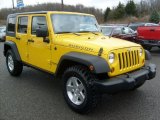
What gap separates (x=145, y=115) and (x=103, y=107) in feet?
2.72

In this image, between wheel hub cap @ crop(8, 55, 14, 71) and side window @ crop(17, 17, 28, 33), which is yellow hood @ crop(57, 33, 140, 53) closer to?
side window @ crop(17, 17, 28, 33)

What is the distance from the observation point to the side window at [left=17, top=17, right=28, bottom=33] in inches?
261

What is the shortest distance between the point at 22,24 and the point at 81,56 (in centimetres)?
282

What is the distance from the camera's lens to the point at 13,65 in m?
7.45

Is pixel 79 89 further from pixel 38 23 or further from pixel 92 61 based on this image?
pixel 38 23

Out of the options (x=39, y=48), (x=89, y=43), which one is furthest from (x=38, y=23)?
(x=89, y=43)

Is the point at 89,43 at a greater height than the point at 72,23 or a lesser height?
lesser

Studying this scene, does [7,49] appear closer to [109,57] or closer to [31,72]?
[31,72]

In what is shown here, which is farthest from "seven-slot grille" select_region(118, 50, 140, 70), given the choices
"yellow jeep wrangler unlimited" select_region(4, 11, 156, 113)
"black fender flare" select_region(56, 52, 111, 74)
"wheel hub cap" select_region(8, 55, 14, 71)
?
"wheel hub cap" select_region(8, 55, 14, 71)

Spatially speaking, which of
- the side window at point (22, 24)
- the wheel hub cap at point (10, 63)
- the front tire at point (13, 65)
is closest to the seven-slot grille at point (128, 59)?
the side window at point (22, 24)

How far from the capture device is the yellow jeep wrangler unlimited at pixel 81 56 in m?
4.46

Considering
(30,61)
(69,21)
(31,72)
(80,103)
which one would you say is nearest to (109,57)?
(80,103)

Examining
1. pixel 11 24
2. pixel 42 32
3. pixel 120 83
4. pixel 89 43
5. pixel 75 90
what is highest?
pixel 11 24

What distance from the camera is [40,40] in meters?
5.86
